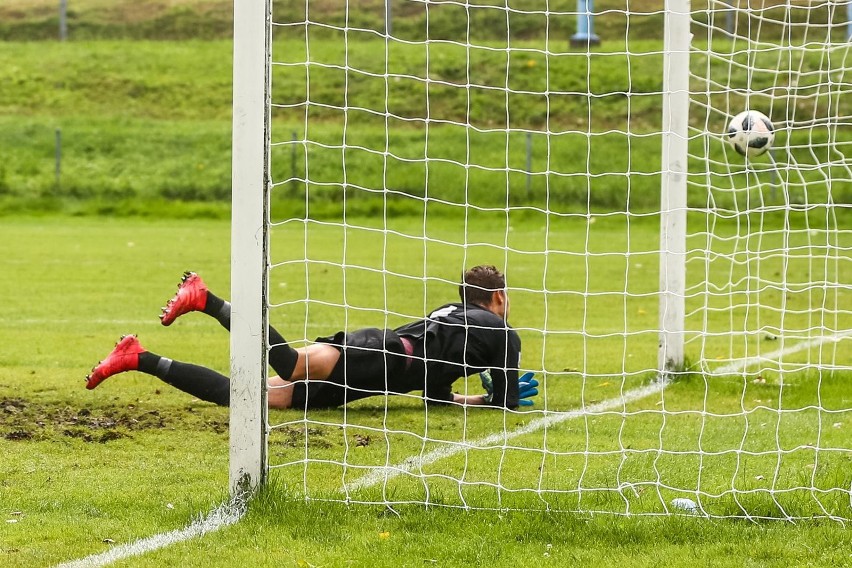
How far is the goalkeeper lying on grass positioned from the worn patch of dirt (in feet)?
0.71

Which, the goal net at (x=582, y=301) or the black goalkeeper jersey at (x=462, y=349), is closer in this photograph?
the goal net at (x=582, y=301)

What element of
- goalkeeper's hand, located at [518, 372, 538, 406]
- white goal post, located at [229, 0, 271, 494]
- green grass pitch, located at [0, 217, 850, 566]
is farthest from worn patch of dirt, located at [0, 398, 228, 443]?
goalkeeper's hand, located at [518, 372, 538, 406]

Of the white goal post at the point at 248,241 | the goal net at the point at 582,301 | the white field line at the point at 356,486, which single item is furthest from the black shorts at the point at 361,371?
the white goal post at the point at 248,241

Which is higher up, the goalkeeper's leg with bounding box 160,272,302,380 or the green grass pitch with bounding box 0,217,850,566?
the goalkeeper's leg with bounding box 160,272,302,380

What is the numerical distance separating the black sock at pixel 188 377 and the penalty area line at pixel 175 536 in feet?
5.91

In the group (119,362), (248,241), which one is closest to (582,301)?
(119,362)

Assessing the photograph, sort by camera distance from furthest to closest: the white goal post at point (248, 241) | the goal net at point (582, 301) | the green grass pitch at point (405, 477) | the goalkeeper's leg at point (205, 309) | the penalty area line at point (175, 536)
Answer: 1. the goalkeeper's leg at point (205, 309)
2. the goal net at point (582, 301)
3. the white goal post at point (248, 241)
4. the green grass pitch at point (405, 477)
5. the penalty area line at point (175, 536)

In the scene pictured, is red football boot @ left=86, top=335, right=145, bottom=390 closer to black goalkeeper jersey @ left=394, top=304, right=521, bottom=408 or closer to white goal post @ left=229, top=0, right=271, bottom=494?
black goalkeeper jersey @ left=394, top=304, right=521, bottom=408

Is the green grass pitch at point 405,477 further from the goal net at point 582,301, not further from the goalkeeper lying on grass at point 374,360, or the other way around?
the goalkeeper lying on grass at point 374,360

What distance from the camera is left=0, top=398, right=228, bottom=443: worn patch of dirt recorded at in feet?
20.7

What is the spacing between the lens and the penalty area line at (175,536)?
4316 mm

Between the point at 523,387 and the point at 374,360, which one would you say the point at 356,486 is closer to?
the point at 374,360

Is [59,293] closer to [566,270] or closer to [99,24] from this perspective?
[566,270]

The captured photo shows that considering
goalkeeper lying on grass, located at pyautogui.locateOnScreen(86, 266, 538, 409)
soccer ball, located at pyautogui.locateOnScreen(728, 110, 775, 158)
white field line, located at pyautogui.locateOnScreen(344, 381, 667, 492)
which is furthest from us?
soccer ball, located at pyautogui.locateOnScreen(728, 110, 775, 158)
